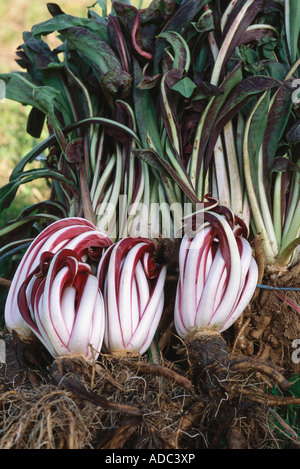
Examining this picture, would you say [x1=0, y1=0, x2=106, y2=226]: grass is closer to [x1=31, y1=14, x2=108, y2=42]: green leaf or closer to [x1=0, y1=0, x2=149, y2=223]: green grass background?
[x1=0, y1=0, x2=149, y2=223]: green grass background

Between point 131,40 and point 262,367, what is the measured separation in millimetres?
1481

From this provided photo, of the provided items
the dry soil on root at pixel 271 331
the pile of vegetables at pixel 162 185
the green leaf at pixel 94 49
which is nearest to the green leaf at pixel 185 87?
the pile of vegetables at pixel 162 185

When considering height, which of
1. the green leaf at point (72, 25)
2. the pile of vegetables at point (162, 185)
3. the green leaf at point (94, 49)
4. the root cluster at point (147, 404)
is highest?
the green leaf at point (72, 25)

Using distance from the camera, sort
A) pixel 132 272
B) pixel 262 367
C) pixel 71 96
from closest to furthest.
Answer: pixel 262 367
pixel 132 272
pixel 71 96

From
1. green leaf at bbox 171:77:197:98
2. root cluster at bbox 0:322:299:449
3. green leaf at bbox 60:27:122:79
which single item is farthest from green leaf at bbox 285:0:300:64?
root cluster at bbox 0:322:299:449

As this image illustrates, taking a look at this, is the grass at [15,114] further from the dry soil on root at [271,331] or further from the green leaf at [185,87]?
the dry soil on root at [271,331]

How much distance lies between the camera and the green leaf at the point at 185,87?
1944mm

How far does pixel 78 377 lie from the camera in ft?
5.08

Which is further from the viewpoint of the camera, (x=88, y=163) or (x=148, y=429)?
(x=88, y=163)

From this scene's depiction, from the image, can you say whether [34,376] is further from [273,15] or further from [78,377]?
[273,15]

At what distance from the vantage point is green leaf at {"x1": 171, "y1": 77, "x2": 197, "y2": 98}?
194 centimetres

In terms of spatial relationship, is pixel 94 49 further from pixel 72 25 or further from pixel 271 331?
pixel 271 331
